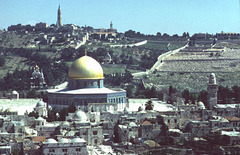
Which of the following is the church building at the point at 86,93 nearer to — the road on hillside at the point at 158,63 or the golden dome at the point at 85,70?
the golden dome at the point at 85,70

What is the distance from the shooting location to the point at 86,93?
4772 cm

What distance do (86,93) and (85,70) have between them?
248 centimetres

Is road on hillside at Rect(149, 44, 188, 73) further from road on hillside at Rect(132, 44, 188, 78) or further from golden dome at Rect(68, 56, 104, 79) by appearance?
golden dome at Rect(68, 56, 104, 79)

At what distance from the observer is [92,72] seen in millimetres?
49531

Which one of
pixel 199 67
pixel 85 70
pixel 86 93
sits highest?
pixel 85 70

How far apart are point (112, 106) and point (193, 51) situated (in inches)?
1701

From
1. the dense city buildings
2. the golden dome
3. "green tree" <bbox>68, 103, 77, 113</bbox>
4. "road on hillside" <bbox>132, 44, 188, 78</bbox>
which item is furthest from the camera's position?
"road on hillside" <bbox>132, 44, 188, 78</bbox>

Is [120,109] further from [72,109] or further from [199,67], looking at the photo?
[199,67]

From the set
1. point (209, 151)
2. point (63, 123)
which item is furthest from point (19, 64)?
point (209, 151)

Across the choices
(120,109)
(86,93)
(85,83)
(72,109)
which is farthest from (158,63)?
(72,109)

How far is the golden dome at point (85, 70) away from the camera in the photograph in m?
49.5

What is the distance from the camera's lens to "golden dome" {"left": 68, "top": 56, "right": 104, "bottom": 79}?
162ft

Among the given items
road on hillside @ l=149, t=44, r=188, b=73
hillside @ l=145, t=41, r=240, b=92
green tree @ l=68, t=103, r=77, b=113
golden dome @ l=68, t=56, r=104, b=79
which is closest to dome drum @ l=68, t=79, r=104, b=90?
golden dome @ l=68, t=56, r=104, b=79

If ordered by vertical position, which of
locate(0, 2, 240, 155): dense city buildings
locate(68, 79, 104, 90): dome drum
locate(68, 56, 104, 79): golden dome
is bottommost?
locate(0, 2, 240, 155): dense city buildings
